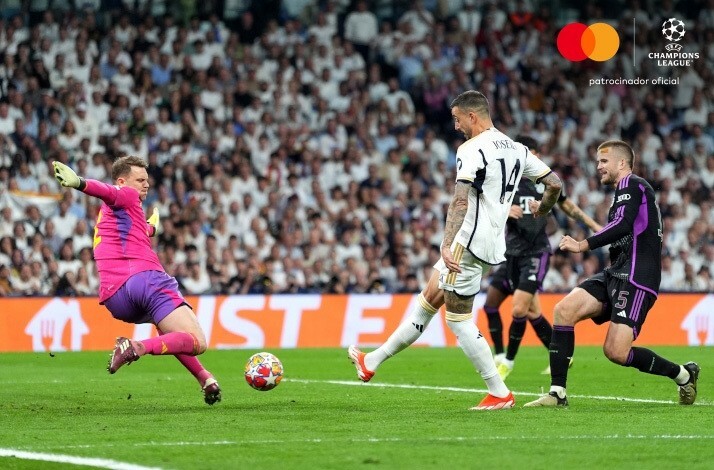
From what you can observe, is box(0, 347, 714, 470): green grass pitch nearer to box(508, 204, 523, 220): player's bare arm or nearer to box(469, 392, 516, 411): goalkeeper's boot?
box(469, 392, 516, 411): goalkeeper's boot

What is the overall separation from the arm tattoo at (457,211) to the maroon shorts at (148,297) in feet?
7.45

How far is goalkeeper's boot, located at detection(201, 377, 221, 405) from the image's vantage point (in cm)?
1047

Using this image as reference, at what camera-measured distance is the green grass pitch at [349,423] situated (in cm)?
730

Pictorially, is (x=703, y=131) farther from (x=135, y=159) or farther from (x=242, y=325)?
(x=135, y=159)

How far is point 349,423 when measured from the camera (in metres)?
9.17

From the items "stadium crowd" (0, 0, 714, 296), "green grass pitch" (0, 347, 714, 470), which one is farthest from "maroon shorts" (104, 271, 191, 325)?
"stadium crowd" (0, 0, 714, 296)

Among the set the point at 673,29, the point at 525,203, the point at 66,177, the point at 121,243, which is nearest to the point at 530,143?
the point at 525,203

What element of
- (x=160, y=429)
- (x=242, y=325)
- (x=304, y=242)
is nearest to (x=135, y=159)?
(x=160, y=429)

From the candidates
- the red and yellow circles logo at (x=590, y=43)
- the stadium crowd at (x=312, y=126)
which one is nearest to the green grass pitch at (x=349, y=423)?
the stadium crowd at (x=312, y=126)

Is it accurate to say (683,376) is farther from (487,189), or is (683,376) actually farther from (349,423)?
(349,423)

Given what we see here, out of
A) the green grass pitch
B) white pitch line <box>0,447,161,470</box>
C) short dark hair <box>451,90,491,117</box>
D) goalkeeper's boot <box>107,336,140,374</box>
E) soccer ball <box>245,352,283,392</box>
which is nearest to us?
white pitch line <box>0,447,161,470</box>

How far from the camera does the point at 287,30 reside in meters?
25.8

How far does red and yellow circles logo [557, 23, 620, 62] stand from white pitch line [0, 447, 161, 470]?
2227cm

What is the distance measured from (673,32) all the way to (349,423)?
69.0 feet
